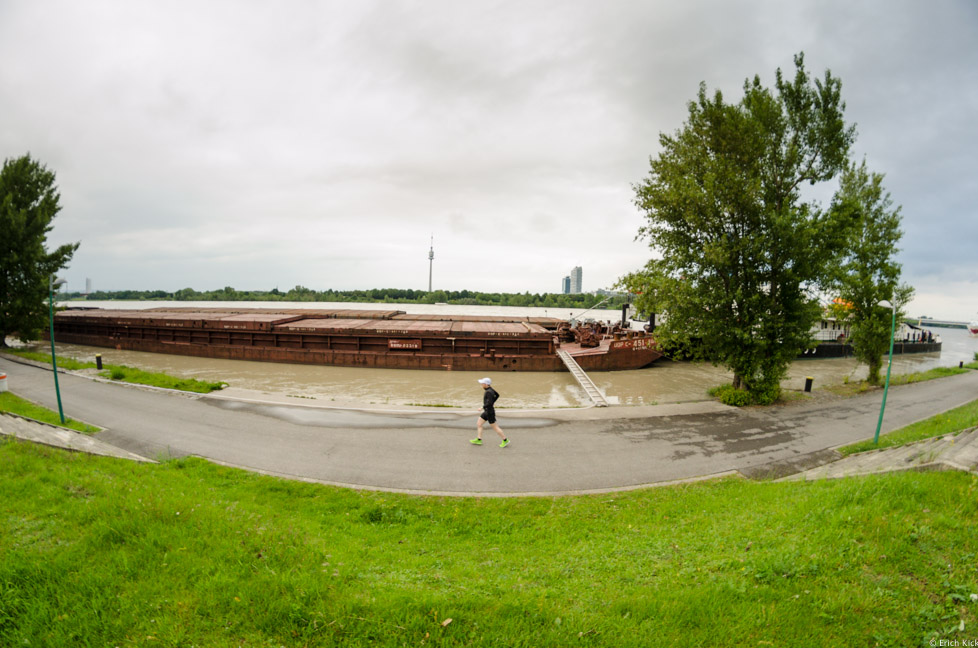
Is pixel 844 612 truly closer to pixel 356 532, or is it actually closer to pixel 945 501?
pixel 945 501

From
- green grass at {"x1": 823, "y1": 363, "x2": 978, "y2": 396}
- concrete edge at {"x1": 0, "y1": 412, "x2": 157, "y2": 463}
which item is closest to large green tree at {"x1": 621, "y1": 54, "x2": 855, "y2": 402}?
green grass at {"x1": 823, "y1": 363, "x2": 978, "y2": 396}

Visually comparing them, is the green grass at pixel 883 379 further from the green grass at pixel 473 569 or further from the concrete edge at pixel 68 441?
the concrete edge at pixel 68 441

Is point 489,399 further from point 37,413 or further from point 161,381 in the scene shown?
point 161,381

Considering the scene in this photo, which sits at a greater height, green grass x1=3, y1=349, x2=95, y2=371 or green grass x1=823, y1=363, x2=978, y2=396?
green grass x1=3, y1=349, x2=95, y2=371

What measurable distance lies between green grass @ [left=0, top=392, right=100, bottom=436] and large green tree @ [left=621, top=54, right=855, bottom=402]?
18.8 m

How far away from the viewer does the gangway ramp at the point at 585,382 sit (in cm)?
1474

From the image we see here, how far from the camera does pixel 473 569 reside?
15.3 feet

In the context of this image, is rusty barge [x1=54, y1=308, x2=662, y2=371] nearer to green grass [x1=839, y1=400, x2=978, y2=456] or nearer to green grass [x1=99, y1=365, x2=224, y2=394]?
green grass [x1=99, y1=365, x2=224, y2=394]

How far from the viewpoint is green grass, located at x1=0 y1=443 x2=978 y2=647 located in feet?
10.4

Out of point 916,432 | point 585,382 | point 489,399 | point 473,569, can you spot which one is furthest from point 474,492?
point 916,432

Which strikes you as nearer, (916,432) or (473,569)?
(473,569)

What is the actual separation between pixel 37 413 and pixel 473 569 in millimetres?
14696

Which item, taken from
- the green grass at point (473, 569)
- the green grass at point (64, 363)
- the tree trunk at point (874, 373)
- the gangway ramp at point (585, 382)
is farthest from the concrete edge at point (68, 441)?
the tree trunk at point (874, 373)

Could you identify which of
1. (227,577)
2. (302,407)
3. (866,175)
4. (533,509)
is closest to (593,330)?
(866,175)
